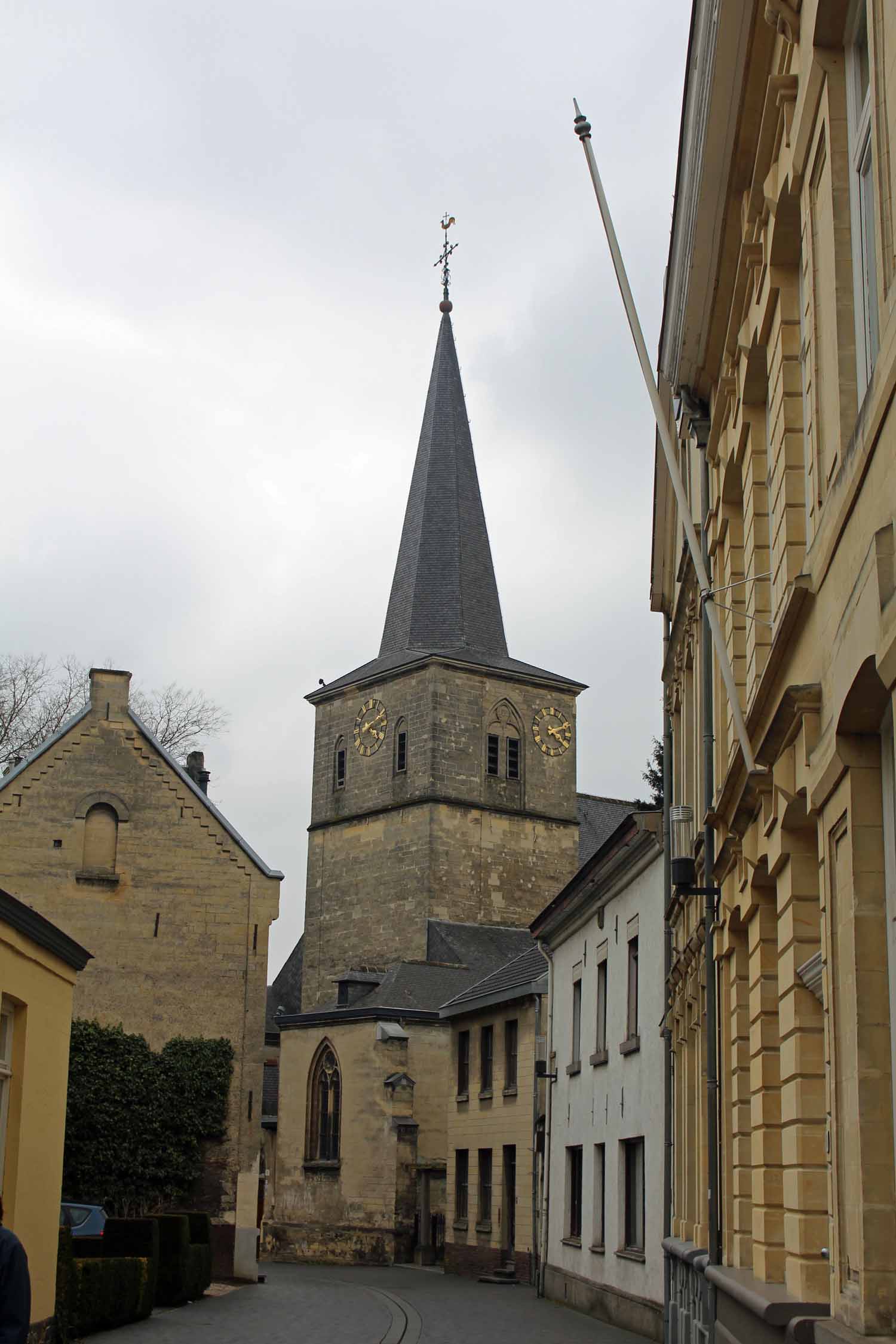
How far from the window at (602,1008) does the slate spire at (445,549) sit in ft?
128

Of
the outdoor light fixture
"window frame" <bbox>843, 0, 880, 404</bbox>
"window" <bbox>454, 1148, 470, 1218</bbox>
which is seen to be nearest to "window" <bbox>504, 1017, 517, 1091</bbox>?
"window" <bbox>454, 1148, 470, 1218</bbox>

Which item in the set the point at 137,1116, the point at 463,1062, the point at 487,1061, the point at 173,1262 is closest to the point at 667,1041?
the point at 173,1262

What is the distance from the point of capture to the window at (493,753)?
6359 centimetres

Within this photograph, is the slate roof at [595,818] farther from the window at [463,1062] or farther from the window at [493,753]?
the window at [463,1062]

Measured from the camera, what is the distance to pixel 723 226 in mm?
11297

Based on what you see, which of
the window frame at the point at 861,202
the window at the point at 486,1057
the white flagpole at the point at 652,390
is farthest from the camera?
the window at the point at 486,1057

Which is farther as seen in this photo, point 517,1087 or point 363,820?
point 363,820

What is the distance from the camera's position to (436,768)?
204 feet

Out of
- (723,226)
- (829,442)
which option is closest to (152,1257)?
(723,226)

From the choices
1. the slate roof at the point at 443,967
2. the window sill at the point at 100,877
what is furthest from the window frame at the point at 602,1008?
the slate roof at the point at 443,967

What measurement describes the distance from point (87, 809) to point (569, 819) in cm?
3546

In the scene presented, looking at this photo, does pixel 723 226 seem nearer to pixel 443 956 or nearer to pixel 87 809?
pixel 87 809

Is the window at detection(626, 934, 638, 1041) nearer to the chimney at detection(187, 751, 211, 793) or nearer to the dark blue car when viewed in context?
the dark blue car

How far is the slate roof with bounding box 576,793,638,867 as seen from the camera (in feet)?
224
